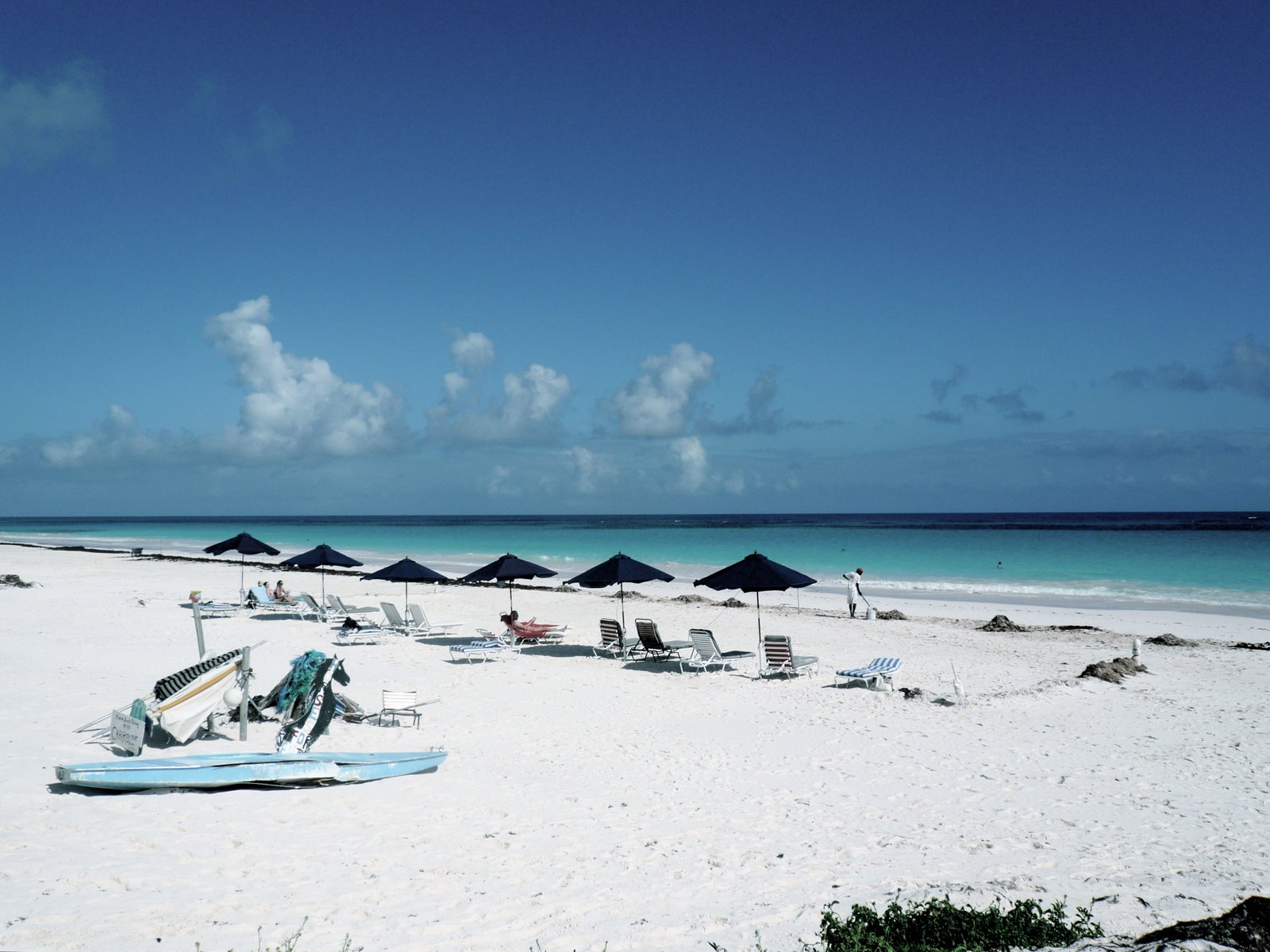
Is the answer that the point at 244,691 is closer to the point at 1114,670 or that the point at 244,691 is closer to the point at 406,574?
the point at 406,574

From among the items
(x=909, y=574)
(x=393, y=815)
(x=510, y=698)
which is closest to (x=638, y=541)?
(x=909, y=574)

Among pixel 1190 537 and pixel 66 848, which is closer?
pixel 66 848

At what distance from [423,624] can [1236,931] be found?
46.5 ft

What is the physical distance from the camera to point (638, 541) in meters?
62.9

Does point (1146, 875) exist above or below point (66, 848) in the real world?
below

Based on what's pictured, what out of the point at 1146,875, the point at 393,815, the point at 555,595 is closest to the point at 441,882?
the point at 393,815

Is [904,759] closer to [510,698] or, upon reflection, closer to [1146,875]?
[1146,875]

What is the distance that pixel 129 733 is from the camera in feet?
23.5

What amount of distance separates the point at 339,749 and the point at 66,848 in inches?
103

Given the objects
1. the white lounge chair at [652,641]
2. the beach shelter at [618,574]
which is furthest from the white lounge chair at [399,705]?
the white lounge chair at [652,641]

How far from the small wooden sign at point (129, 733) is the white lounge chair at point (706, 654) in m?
6.98

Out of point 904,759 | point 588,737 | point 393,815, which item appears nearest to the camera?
point 393,815

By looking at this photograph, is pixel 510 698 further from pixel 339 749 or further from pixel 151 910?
pixel 151 910

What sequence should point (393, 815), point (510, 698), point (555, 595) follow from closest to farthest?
1. point (393, 815)
2. point (510, 698)
3. point (555, 595)
